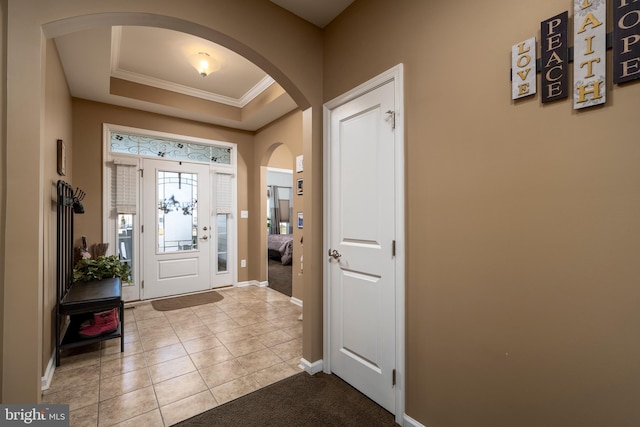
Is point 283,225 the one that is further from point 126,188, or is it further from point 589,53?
point 589,53

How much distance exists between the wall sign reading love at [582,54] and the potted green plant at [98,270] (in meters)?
4.03

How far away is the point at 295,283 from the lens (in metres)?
4.20

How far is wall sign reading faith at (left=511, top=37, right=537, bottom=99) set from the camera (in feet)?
4.03

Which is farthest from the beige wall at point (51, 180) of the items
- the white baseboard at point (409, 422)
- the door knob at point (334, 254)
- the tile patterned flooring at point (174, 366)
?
the white baseboard at point (409, 422)

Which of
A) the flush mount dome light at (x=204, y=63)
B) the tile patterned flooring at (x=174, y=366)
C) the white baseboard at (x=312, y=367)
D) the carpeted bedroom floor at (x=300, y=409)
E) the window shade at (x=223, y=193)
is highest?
the flush mount dome light at (x=204, y=63)

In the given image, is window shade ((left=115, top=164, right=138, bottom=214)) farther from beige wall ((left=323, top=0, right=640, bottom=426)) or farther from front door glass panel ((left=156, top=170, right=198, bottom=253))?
beige wall ((left=323, top=0, right=640, bottom=426))

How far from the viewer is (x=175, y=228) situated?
14.9 feet

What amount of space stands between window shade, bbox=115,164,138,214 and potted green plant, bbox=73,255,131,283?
931mm

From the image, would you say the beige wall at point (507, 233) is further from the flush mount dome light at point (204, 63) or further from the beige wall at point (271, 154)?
the beige wall at point (271, 154)

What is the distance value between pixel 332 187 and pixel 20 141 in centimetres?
185

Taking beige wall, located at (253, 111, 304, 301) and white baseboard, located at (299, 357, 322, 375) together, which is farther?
beige wall, located at (253, 111, 304, 301)

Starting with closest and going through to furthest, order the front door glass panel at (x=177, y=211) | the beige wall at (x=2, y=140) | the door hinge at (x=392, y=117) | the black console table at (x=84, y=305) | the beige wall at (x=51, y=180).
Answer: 1. the beige wall at (x=2, y=140)
2. the door hinge at (x=392, y=117)
3. the beige wall at (x=51, y=180)
4. the black console table at (x=84, y=305)
5. the front door glass panel at (x=177, y=211)

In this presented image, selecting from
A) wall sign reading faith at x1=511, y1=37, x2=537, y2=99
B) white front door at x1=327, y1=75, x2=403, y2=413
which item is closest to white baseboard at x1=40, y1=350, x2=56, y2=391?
white front door at x1=327, y1=75, x2=403, y2=413

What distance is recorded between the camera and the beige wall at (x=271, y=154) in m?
4.12
